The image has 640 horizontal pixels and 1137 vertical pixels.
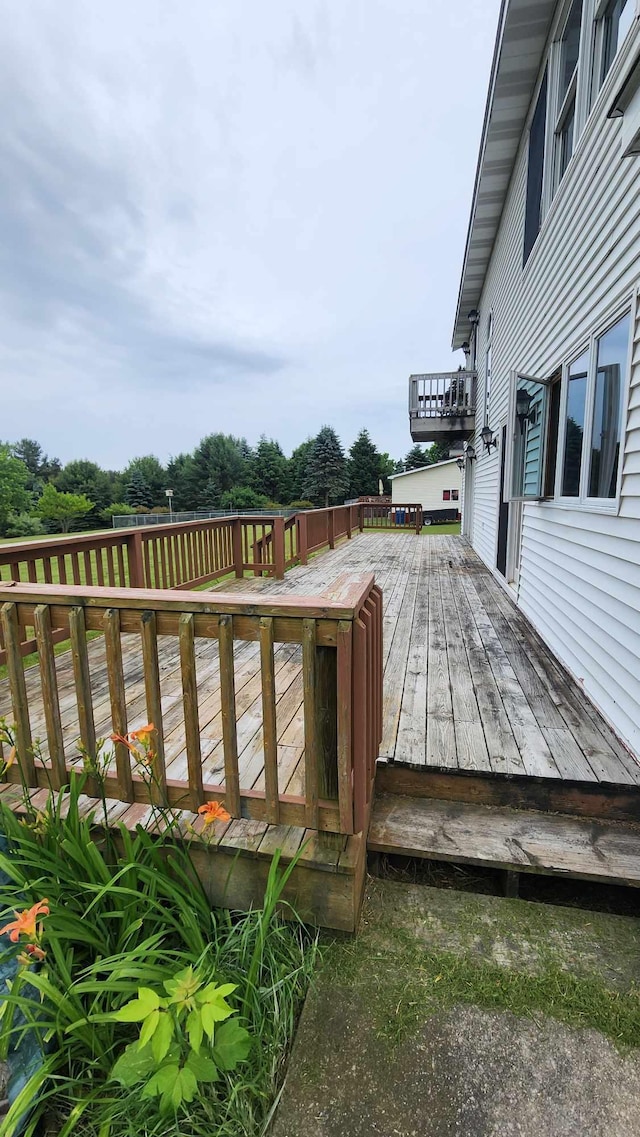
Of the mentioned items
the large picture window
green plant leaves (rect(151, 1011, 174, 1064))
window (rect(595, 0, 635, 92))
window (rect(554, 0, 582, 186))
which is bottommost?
green plant leaves (rect(151, 1011, 174, 1064))

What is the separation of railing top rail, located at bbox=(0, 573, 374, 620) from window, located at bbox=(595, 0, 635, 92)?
3.48m

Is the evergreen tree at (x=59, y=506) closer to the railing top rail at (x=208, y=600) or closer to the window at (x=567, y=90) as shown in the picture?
the window at (x=567, y=90)

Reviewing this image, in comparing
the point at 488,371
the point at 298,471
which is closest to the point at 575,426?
the point at 488,371

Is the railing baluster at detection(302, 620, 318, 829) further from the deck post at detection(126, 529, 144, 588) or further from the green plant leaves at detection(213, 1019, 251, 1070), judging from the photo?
the deck post at detection(126, 529, 144, 588)

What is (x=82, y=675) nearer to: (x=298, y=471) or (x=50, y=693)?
(x=50, y=693)

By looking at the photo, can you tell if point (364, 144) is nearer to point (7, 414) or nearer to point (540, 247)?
point (540, 247)

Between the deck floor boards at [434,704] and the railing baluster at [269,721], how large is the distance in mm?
298

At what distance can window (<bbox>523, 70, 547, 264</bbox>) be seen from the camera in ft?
Result: 14.6

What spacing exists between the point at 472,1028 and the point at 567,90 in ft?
18.6

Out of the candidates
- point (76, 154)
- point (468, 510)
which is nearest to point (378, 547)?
point (468, 510)

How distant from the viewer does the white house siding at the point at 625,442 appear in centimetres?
237

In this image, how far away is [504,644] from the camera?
3.79m

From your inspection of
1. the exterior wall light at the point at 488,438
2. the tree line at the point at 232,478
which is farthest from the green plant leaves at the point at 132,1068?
the tree line at the point at 232,478

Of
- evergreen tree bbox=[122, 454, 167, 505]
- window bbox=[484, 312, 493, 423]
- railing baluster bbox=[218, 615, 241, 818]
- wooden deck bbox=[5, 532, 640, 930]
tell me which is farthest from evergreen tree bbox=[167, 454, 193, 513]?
railing baluster bbox=[218, 615, 241, 818]
